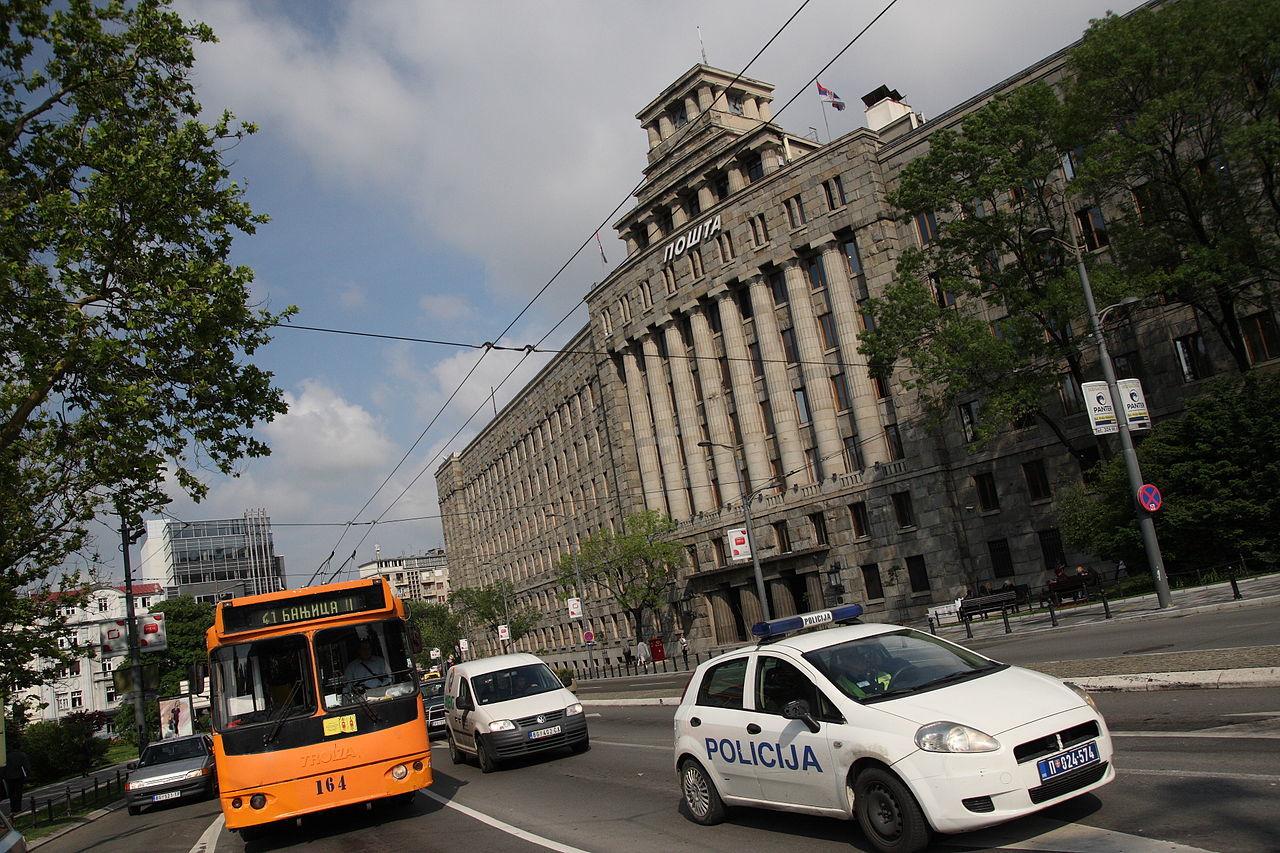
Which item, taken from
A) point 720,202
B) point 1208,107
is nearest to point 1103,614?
point 1208,107

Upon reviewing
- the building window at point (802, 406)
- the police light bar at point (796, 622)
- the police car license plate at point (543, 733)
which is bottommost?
the police car license plate at point (543, 733)

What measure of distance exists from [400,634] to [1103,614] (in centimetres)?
1950

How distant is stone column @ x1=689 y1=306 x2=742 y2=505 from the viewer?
5262cm

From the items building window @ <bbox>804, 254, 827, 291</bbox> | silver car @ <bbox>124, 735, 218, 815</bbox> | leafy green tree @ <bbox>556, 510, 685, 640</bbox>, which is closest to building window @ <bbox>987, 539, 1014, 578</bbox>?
building window @ <bbox>804, 254, 827, 291</bbox>

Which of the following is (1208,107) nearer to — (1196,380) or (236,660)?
(1196,380)

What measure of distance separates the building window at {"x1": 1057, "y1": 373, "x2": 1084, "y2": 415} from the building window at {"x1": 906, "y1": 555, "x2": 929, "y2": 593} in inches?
377

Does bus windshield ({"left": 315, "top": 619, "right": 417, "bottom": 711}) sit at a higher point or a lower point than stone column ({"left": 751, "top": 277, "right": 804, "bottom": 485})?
lower

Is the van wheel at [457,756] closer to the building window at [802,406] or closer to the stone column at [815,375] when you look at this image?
the stone column at [815,375]

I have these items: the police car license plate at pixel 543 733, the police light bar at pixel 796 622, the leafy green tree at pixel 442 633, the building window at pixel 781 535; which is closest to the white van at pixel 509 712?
the police car license plate at pixel 543 733

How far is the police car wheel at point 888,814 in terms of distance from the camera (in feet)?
19.2

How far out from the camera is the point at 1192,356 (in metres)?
34.3

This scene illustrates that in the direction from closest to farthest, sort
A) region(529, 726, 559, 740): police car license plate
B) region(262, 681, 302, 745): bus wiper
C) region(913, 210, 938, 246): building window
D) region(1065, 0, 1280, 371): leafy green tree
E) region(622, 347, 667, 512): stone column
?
region(262, 681, 302, 745): bus wiper < region(529, 726, 559, 740): police car license plate < region(1065, 0, 1280, 371): leafy green tree < region(913, 210, 938, 246): building window < region(622, 347, 667, 512): stone column

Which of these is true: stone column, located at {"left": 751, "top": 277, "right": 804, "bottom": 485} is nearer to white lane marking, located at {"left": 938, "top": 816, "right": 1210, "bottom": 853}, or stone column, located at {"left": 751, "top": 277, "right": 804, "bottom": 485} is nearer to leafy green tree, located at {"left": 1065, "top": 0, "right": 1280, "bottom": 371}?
leafy green tree, located at {"left": 1065, "top": 0, "right": 1280, "bottom": 371}

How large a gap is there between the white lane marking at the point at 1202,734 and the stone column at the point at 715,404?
43041 millimetres
